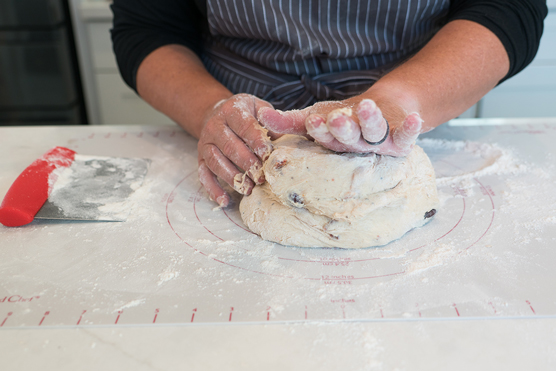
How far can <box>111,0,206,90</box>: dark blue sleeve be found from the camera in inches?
48.4

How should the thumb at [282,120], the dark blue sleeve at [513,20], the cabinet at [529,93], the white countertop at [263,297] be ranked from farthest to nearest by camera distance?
the cabinet at [529,93]
the dark blue sleeve at [513,20]
the thumb at [282,120]
the white countertop at [263,297]

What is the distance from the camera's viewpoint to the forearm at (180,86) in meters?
1.07

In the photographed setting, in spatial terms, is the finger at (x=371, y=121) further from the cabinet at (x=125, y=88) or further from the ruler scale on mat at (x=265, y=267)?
the cabinet at (x=125, y=88)

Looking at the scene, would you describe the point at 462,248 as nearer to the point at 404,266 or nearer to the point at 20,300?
the point at 404,266

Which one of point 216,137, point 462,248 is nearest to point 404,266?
point 462,248

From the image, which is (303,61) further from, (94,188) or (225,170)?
(94,188)

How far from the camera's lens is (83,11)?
2.15 meters

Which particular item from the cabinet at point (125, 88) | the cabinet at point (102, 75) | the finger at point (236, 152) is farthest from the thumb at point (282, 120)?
the cabinet at point (102, 75)

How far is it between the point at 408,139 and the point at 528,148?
23.8 inches

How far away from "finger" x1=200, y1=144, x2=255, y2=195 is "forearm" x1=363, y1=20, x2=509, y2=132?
1.09ft

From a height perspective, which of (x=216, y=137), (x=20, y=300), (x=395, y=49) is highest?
(x=395, y=49)

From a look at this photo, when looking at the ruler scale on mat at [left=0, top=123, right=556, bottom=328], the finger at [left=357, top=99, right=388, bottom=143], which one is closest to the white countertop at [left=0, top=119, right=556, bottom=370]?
the ruler scale on mat at [left=0, top=123, right=556, bottom=328]

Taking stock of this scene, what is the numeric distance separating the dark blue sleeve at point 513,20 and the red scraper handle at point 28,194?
3.33 feet

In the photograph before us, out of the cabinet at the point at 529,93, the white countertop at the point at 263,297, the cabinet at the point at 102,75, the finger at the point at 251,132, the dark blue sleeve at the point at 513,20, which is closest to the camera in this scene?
the white countertop at the point at 263,297
